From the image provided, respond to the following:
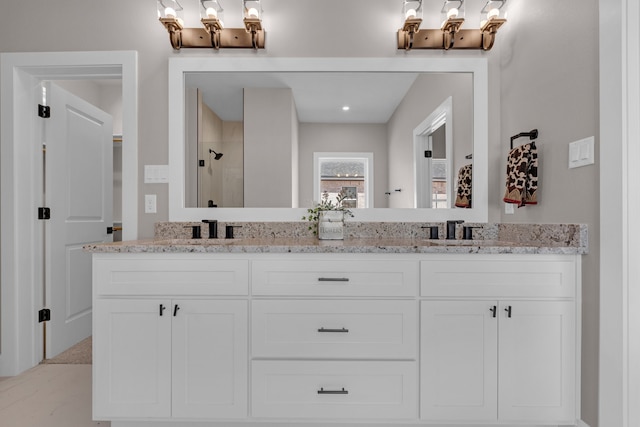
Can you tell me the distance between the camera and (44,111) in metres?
2.29

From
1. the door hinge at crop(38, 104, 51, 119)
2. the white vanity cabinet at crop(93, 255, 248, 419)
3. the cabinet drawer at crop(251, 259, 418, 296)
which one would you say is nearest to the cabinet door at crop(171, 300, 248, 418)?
the white vanity cabinet at crop(93, 255, 248, 419)

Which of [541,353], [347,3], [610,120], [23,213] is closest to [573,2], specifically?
[610,120]

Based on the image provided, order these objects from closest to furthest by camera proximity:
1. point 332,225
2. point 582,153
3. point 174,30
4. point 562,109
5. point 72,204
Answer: point 582,153 → point 562,109 → point 332,225 → point 174,30 → point 72,204

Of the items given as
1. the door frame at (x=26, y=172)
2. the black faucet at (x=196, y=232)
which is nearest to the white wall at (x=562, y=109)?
the black faucet at (x=196, y=232)

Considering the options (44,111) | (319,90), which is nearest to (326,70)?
(319,90)

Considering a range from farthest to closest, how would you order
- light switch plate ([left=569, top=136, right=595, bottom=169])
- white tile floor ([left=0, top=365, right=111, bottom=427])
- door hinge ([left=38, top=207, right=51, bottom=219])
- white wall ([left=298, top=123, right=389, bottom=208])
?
1. door hinge ([left=38, top=207, right=51, bottom=219])
2. white wall ([left=298, top=123, right=389, bottom=208])
3. white tile floor ([left=0, top=365, right=111, bottom=427])
4. light switch plate ([left=569, top=136, right=595, bottom=169])

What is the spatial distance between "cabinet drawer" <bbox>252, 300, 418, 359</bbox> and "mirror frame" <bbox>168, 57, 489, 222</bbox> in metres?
0.70

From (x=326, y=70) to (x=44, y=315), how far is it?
246 cm

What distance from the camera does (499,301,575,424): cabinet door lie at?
4.78ft

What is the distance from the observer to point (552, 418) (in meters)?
1.47

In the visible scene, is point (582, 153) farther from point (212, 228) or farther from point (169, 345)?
point (169, 345)

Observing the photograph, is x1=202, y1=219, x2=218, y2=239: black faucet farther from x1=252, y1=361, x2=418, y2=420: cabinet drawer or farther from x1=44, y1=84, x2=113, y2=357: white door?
x1=44, y1=84, x2=113, y2=357: white door

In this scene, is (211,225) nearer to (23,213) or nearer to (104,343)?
(104,343)

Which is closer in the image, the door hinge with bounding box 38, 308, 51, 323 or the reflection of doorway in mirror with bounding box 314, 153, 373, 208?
the reflection of doorway in mirror with bounding box 314, 153, 373, 208
